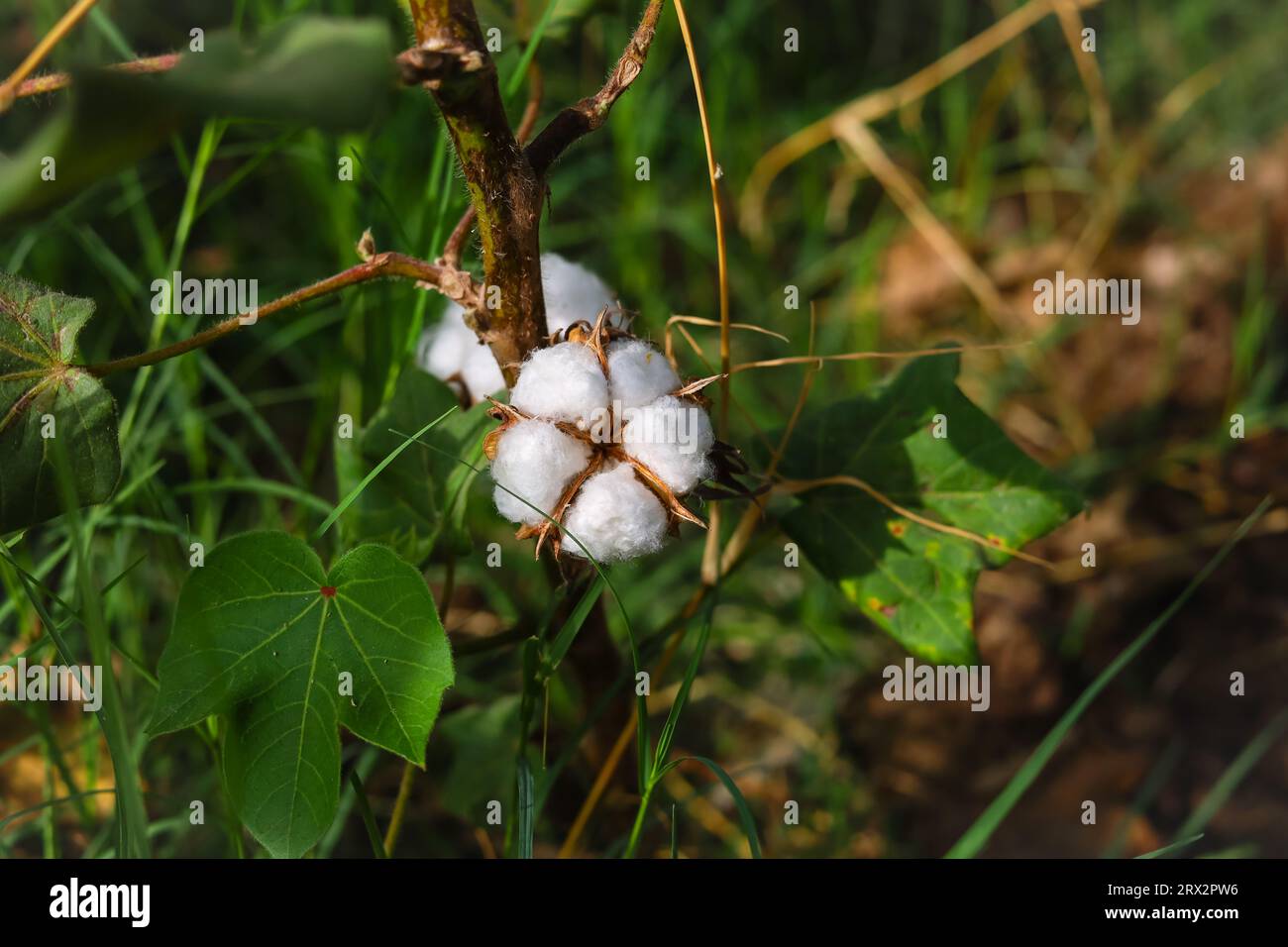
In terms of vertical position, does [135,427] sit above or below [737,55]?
below

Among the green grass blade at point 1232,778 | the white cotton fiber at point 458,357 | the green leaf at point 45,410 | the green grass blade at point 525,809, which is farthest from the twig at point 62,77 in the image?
the green grass blade at point 1232,778

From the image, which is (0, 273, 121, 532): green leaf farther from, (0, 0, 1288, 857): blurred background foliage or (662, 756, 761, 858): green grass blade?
(662, 756, 761, 858): green grass blade

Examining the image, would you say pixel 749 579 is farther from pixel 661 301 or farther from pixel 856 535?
pixel 856 535

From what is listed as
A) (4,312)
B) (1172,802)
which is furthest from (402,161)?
(1172,802)

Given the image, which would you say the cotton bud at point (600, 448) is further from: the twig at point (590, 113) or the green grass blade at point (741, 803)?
the green grass blade at point (741, 803)

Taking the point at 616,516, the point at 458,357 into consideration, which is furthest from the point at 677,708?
the point at 458,357

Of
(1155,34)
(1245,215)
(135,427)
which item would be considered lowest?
(135,427)
